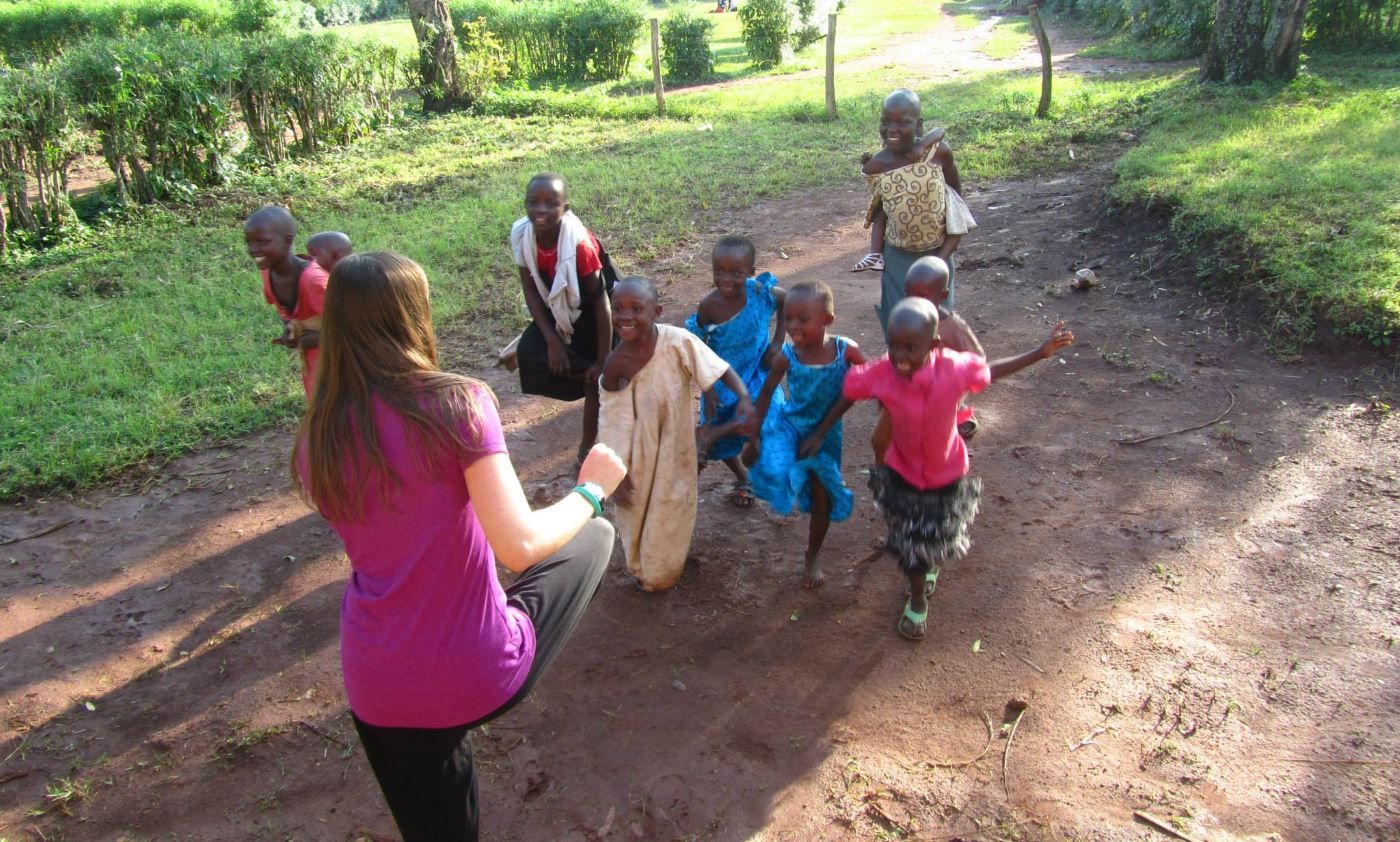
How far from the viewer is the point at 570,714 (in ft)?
10.5

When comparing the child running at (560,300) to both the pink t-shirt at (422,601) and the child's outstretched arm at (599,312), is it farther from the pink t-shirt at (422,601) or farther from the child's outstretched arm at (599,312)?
the pink t-shirt at (422,601)

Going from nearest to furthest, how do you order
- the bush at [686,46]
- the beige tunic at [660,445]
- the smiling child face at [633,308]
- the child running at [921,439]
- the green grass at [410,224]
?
the child running at [921,439], the smiling child face at [633,308], the beige tunic at [660,445], the green grass at [410,224], the bush at [686,46]

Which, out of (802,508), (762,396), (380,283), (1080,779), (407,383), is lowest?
(1080,779)

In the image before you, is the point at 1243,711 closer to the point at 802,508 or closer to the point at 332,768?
the point at 802,508

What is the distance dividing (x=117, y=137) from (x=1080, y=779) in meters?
10.2

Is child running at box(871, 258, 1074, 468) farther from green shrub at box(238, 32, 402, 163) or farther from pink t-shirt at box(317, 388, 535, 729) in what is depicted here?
green shrub at box(238, 32, 402, 163)

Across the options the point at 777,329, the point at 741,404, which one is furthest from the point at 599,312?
the point at 741,404

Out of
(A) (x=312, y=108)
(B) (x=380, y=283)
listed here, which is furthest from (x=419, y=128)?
(B) (x=380, y=283)

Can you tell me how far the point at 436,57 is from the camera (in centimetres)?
1500

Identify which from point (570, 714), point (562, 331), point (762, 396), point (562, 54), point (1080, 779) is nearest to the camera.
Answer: point (1080, 779)

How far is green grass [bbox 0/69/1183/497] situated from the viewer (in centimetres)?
553

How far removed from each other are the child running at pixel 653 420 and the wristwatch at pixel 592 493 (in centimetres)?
129

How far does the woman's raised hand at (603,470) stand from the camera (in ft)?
7.19

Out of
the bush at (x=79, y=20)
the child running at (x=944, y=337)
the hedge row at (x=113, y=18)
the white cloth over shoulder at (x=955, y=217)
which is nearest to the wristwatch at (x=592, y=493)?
the child running at (x=944, y=337)
